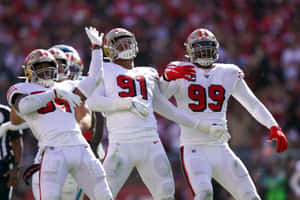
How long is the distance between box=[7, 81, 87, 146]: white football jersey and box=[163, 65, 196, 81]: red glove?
42.5 inches

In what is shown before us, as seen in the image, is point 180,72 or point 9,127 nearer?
point 180,72

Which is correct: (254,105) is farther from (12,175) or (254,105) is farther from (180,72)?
(12,175)

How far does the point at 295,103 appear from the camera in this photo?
11.1m

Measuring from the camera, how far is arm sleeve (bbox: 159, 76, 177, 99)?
6.58 metres

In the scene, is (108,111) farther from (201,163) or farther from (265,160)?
(265,160)

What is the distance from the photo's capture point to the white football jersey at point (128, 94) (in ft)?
20.8

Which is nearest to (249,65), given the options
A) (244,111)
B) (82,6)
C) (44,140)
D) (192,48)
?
(244,111)

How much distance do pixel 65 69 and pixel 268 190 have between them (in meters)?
3.95

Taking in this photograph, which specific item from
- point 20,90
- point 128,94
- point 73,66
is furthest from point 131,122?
point 73,66

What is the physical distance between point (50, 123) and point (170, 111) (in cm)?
119

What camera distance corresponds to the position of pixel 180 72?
6531 mm

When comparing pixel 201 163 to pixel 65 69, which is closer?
pixel 201 163

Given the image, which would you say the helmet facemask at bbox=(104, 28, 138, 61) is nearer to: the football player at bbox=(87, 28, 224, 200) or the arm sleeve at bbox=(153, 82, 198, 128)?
the football player at bbox=(87, 28, 224, 200)

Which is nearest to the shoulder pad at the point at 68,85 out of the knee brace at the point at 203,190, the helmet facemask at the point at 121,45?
the helmet facemask at the point at 121,45
